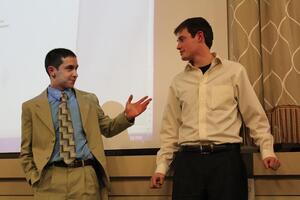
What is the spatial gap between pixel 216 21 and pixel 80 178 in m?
1.05

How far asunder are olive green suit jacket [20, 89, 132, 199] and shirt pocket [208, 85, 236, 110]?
1.35 feet

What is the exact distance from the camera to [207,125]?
178 centimetres

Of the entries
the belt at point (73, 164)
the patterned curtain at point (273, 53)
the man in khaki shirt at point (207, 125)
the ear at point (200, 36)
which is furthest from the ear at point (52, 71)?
the patterned curtain at point (273, 53)

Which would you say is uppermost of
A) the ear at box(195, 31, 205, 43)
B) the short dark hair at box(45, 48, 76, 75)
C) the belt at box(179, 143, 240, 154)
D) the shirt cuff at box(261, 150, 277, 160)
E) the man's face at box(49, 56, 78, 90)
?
the ear at box(195, 31, 205, 43)

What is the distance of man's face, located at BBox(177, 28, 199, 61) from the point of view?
1.88m

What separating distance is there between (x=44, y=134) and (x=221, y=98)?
2.51 feet

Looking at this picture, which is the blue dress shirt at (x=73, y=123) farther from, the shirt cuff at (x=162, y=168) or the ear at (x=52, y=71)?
the shirt cuff at (x=162, y=168)

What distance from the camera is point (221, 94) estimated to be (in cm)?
181

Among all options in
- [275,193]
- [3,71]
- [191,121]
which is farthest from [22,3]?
[275,193]

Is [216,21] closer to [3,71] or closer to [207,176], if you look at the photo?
[207,176]

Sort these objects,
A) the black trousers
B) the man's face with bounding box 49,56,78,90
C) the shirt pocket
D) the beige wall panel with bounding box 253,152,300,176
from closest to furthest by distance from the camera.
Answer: the black trousers
the shirt pocket
the beige wall panel with bounding box 253,152,300,176
the man's face with bounding box 49,56,78,90

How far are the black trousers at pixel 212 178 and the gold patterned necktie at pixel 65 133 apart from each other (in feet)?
1.53

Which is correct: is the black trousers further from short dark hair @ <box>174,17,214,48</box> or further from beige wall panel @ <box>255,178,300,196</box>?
short dark hair @ <box>174,17,214,48</box>

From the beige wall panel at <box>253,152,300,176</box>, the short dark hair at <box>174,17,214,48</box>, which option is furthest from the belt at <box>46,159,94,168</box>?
the beige wall panel at <box>253,152,300,176</box>
